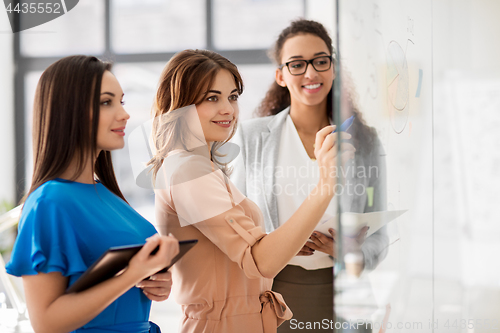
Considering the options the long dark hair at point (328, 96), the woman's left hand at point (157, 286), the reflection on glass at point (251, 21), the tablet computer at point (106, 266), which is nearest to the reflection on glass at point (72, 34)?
the reflection on glass at point (251, 21)


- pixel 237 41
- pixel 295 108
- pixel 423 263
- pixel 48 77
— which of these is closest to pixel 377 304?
pixel 423 263

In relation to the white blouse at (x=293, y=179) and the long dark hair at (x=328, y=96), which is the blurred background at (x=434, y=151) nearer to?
→ the long dark hair at (x=328, y=96)

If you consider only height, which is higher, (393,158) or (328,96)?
(328,96)

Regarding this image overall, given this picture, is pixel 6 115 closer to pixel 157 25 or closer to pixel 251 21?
pixel 157 25

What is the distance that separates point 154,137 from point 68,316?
0.47 m

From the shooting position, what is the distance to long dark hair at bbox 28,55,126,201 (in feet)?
2.66

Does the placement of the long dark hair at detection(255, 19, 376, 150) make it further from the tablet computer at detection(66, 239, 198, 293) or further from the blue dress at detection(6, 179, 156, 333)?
the blue dress at detection(6, 179, 156, 333)

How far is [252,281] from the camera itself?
98 cm

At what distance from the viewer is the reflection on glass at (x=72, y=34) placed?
323 cm

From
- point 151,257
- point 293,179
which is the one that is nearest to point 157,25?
point 293,179

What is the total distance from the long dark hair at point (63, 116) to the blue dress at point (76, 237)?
0.16ft

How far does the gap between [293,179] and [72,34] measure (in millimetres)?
2649

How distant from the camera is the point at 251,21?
3133 millimetres

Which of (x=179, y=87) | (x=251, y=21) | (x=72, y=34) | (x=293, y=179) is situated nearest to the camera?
(x=179, y=87)
